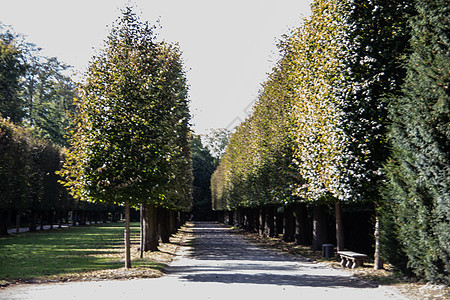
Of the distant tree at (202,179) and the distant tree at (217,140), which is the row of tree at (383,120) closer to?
the distant tree at (202,179)

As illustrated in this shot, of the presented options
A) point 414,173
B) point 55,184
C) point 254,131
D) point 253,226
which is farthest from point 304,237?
point 55,184

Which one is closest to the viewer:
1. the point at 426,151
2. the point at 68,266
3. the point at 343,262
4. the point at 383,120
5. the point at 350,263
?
the point at 426,151

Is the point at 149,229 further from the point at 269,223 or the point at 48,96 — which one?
the point at 48,96

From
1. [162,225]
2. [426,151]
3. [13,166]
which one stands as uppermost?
[13,166]

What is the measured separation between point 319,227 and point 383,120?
10021mm

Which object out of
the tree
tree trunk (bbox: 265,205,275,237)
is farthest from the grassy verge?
the tree

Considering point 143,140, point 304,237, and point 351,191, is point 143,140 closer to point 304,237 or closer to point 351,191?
point 351,191

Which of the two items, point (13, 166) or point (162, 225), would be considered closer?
point (162, 225)

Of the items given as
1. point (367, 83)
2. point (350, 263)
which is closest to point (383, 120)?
point (367, 83)

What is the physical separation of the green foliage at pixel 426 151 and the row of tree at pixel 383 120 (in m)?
0.03

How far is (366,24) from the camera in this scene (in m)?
17.8

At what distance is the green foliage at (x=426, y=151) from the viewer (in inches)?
473

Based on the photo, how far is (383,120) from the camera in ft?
56.5

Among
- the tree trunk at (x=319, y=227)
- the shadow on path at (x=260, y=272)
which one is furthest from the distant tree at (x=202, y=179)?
the shadow on path at (x=260, y=272)
